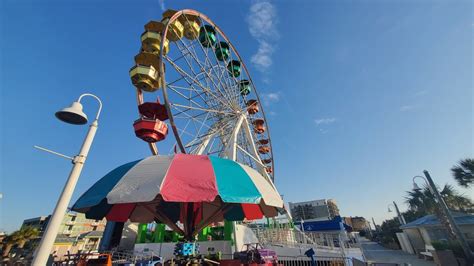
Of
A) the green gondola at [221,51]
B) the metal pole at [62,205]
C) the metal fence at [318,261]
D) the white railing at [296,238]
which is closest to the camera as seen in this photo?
the metal pole at [62,205]

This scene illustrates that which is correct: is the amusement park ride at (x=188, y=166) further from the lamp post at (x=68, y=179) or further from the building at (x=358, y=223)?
the building at (x=358, y=223)

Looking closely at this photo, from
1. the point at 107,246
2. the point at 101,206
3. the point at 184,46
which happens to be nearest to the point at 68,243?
the point at 107,246

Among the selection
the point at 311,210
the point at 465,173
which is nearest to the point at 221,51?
the point at 465,173

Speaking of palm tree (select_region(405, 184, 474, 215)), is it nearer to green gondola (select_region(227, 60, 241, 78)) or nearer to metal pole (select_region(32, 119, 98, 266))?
green gondola (select_region(227, 60, 241, 78))

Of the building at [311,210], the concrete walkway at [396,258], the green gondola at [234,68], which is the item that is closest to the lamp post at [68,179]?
the concrete walkway at [396,258]

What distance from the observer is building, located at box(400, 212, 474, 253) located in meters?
13.3

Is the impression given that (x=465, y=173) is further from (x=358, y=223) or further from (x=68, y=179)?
(x=358, y=223)

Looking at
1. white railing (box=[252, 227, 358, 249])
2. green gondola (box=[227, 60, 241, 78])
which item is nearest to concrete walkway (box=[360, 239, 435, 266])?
white railing (box=[252, 227, 358, 249])

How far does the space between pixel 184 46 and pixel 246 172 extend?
10.6 meters

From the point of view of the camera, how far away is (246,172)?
3.46 meters

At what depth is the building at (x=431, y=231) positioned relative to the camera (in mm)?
13320

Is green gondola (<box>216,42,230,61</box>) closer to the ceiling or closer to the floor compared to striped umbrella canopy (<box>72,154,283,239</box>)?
closer to the ceiling

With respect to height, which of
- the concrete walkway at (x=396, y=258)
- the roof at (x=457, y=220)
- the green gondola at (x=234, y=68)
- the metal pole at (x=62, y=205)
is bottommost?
the concrete walkway at (x=396, y=258)

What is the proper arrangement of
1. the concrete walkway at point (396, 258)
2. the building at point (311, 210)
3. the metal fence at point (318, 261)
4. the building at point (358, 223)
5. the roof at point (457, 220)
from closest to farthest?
the metal fence at point (318, 261) < the concrete walkway at point (396, 258) < the roof at point (457, 220) < the building at point (311, 210) < the building at point (358, 223)
